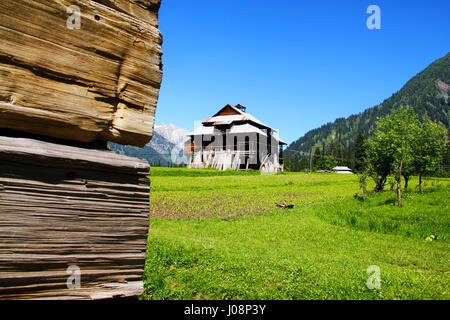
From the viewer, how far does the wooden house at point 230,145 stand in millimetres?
46562

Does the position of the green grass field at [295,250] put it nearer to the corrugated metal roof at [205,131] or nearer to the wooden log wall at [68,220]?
the wooden log wall at [68,220]

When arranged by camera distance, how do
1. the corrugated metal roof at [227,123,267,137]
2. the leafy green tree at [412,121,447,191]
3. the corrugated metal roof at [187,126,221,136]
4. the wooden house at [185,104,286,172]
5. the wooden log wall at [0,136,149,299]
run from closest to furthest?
the wooden log wall at [0,136,149,299], the leafy green tree at [412,121,447,191], the corrugated metal roof at [227,123,267,137], the wooden house at [185,104,286,172], the corrugated metal roof at [187,126,221,136]

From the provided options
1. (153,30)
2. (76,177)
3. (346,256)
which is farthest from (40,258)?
(346,256)

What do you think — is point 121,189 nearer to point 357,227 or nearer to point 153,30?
point 153,30

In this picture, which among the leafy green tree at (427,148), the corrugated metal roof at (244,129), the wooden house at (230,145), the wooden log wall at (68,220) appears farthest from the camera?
the wooden house at (230,145)

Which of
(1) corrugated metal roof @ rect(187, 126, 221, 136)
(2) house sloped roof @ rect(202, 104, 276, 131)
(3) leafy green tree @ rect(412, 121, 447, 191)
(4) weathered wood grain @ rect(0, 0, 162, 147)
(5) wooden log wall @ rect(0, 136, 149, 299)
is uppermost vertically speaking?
(2) house sloped roof @ rect(202, 104, 276, 131)

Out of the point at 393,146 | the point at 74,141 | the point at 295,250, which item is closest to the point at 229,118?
the point at 393,146

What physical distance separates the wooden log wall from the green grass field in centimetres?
365

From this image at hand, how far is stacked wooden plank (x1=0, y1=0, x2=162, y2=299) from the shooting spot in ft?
4.07

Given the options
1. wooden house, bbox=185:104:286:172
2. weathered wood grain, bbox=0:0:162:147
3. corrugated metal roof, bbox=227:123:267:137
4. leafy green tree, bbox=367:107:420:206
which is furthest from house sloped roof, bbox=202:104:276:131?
weathered wood grain, bbox=0:0:162:147

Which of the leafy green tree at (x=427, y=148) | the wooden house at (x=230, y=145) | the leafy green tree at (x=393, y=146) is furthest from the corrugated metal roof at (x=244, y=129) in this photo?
the leafy green tree at (x=427, y=148)

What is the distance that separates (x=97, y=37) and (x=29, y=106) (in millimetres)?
470

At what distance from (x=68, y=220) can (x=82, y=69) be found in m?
0.73

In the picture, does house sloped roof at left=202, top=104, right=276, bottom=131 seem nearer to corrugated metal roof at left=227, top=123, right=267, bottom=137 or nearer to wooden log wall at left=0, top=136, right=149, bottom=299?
corrugated metal roof at left=227, top=123, right=267, bottom=137
